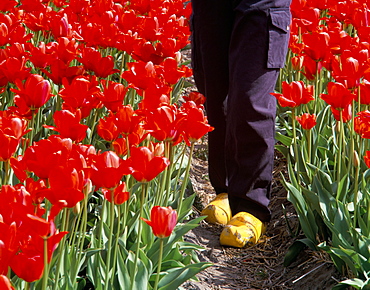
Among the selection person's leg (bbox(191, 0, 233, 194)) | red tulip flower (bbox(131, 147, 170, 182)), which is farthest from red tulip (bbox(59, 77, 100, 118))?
Result: person's leg (bbox(191, 0, 233, 194))

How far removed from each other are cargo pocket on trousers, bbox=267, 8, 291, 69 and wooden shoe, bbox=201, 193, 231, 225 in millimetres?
685

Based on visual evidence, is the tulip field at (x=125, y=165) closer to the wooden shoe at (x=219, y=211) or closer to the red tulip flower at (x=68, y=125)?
the red tulip flower at (x=68, y=125)

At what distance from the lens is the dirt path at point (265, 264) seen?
2432mm

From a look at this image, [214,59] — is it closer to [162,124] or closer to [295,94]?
[295,94]

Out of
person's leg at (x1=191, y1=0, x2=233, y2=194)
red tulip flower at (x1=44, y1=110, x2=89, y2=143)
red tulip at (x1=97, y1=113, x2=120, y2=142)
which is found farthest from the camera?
person's leg at (x1=191, y1=0, x2=233, y2=194)

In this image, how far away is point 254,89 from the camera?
8.40 ft

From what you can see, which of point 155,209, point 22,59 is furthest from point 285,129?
point 155,209

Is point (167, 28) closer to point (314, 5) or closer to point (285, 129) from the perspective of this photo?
point (285, 129)

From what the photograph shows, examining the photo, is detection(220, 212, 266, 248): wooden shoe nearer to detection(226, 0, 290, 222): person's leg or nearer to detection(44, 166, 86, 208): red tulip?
detection(226, 0, 290, 222): person's leg

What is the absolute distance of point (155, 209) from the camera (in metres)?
1.43

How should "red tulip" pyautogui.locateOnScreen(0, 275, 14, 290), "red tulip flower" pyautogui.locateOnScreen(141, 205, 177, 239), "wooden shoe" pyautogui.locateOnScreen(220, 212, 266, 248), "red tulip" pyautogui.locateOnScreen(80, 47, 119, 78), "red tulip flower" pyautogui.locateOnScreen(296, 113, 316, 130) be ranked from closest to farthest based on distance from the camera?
"red tulip" pyautogui.locateOnScreen(0, 275, 14, 290), "red tulip flower" pyautogui.locateOnScreen(141, 205, 177, 239), "red tulip flower" pyautogui.locateOnScreen(296, 113, 316, 130), "red tulip" pyautogui.locateOnScreen(80, 47, 119, 78), "wooden shoe" pyautogui.locateOnScreen(220, 212, 266, 248)

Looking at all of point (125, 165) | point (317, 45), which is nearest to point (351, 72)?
point (317, 45)

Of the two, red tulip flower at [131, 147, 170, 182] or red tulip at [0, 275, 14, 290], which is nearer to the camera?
red tulip at [0, 275, 14, 290]

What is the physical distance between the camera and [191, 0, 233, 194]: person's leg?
8.57 feet
